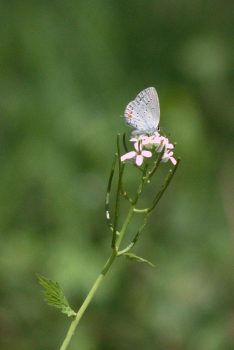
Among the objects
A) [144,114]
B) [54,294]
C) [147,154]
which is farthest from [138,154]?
[54,294]

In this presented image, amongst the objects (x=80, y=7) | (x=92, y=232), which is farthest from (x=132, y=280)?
(x=80, y=7)

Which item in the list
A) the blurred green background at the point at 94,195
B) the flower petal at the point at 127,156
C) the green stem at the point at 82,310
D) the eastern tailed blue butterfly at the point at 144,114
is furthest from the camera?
the blurred green background at the point at 94,195

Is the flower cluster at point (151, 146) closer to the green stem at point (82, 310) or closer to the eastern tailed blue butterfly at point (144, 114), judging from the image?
the eastern tailed blue butterfly at point (144, 114)

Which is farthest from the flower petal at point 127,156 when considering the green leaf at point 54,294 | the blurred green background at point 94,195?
the blurred green background at point 94,195

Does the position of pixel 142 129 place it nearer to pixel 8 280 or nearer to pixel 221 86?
pixel 8 280

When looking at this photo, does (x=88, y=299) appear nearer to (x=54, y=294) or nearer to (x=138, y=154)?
(x=54, y=294)
